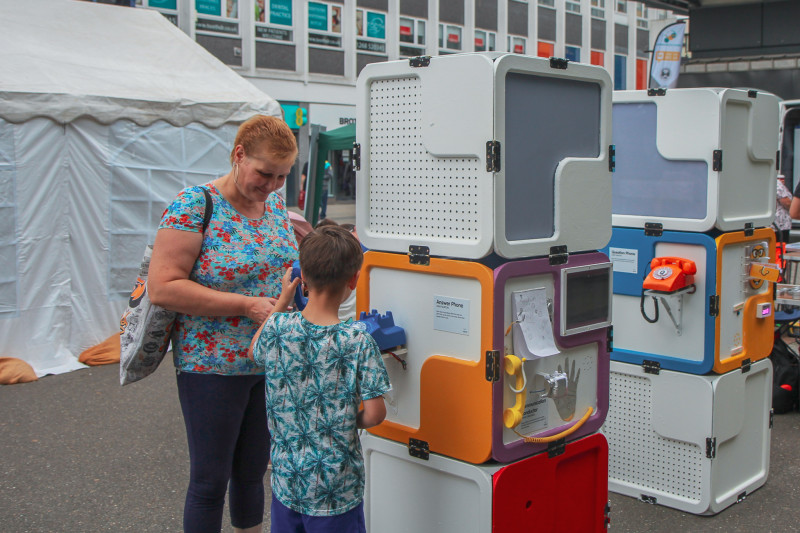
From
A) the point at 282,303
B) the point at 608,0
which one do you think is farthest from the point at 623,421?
the point at 608,0

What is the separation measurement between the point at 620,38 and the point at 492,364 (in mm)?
37489

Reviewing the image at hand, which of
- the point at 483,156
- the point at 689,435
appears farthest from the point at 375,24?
the point at 483,156

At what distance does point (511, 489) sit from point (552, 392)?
359 mm

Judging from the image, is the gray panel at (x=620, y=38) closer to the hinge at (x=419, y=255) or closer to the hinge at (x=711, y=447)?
the hinge at (x=711, y=447)

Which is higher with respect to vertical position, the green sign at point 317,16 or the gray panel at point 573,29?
the gray panel at point 573,29

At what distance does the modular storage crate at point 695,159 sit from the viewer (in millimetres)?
3770

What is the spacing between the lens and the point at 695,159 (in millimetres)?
3816

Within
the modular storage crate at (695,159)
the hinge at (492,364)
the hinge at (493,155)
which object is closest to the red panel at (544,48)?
the modular storage crate at (695,159)

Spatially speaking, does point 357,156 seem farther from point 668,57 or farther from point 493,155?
point 668,57

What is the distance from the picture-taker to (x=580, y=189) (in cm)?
276

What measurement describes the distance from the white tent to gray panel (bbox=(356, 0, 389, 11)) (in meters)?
19.8

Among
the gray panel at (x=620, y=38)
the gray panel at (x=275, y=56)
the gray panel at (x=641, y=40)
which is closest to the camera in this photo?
the gray panel at (x=275, y=56)

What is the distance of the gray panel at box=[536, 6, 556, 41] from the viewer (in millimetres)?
32812

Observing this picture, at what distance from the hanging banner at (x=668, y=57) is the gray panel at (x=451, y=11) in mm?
15587
